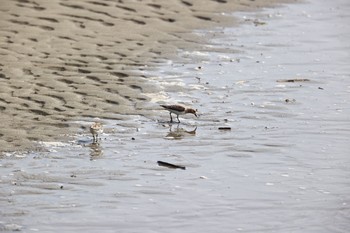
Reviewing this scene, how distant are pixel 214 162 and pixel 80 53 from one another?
14.2ft

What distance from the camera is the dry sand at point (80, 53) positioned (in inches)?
490

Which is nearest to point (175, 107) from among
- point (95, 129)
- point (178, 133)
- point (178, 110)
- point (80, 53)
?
point (178, 110)

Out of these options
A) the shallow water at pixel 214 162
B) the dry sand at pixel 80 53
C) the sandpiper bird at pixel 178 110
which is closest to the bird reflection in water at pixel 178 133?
the shallow water at pixel 214 162

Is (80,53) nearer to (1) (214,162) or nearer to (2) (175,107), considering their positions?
(2) (175,107)

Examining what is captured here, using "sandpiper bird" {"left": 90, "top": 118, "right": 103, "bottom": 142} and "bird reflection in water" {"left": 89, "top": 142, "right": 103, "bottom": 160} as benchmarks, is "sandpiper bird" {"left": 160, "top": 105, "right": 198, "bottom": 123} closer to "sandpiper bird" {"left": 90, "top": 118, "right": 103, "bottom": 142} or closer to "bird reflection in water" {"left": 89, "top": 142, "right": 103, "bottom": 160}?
"sandpiper bird" {"left": 90, "top": 118, "right": 103, "bottom": 142}

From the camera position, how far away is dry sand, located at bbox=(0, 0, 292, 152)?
40.9 feet

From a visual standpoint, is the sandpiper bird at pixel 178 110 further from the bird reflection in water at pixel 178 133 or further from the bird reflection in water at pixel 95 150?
the bird reflection in water at pixel 95 150

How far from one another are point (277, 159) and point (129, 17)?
608 cm

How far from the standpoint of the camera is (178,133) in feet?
39.9

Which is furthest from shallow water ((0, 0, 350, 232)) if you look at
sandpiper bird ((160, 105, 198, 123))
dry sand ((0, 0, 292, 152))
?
dry sand ((0, 0, 292, 152))

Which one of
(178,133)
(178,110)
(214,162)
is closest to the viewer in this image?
(214,162)

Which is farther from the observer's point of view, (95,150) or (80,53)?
(80,53)

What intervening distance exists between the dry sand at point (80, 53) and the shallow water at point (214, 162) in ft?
1.27

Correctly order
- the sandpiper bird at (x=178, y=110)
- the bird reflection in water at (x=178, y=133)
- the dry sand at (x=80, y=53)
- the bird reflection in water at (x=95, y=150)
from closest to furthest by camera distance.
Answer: the bird reflection in water at (x=95, y=150), the bird reflection in water at (x=178, y=133), the sandpiper bird at (x=178, y=110), the dry sand at (x=80, y=53)
